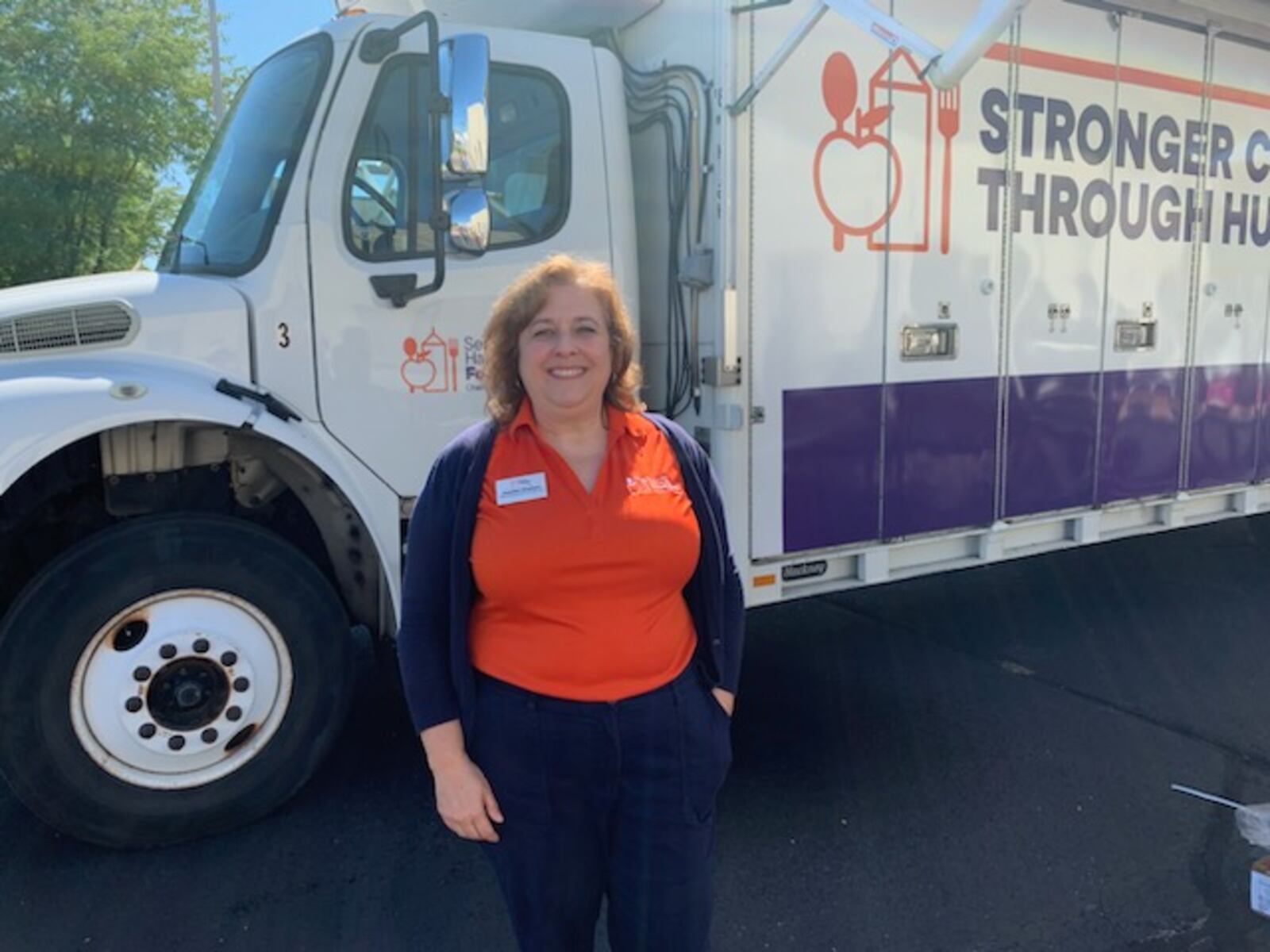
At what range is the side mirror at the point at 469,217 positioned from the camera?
322 centimetres

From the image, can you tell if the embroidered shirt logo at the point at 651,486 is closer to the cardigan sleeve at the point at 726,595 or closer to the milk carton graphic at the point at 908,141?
the cardigan sleeve at the point at 726,595

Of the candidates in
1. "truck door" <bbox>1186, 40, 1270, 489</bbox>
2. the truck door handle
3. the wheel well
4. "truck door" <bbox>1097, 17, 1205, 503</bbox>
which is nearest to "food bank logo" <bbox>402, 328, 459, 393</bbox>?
the truck door handle

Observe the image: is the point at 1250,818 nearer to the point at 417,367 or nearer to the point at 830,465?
the point at 830,465

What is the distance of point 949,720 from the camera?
4.59 m

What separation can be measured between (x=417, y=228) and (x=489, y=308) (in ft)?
1.19

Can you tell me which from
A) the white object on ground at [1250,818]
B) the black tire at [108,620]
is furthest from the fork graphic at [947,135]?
the black tire at [108,620]

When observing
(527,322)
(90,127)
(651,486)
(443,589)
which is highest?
(90,127)

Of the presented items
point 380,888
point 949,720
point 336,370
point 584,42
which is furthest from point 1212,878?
point 584,42

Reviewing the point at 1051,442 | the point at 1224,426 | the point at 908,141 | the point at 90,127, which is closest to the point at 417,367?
the point at 908,141

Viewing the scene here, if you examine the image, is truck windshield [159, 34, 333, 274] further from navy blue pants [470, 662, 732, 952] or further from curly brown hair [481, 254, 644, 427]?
navy blue pants [470, 662, 732, 952]

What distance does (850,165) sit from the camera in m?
4.00

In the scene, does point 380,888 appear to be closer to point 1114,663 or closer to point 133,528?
point 133,528

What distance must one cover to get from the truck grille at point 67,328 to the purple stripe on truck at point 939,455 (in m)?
2.81

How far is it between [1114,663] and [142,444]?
461 centimetres
